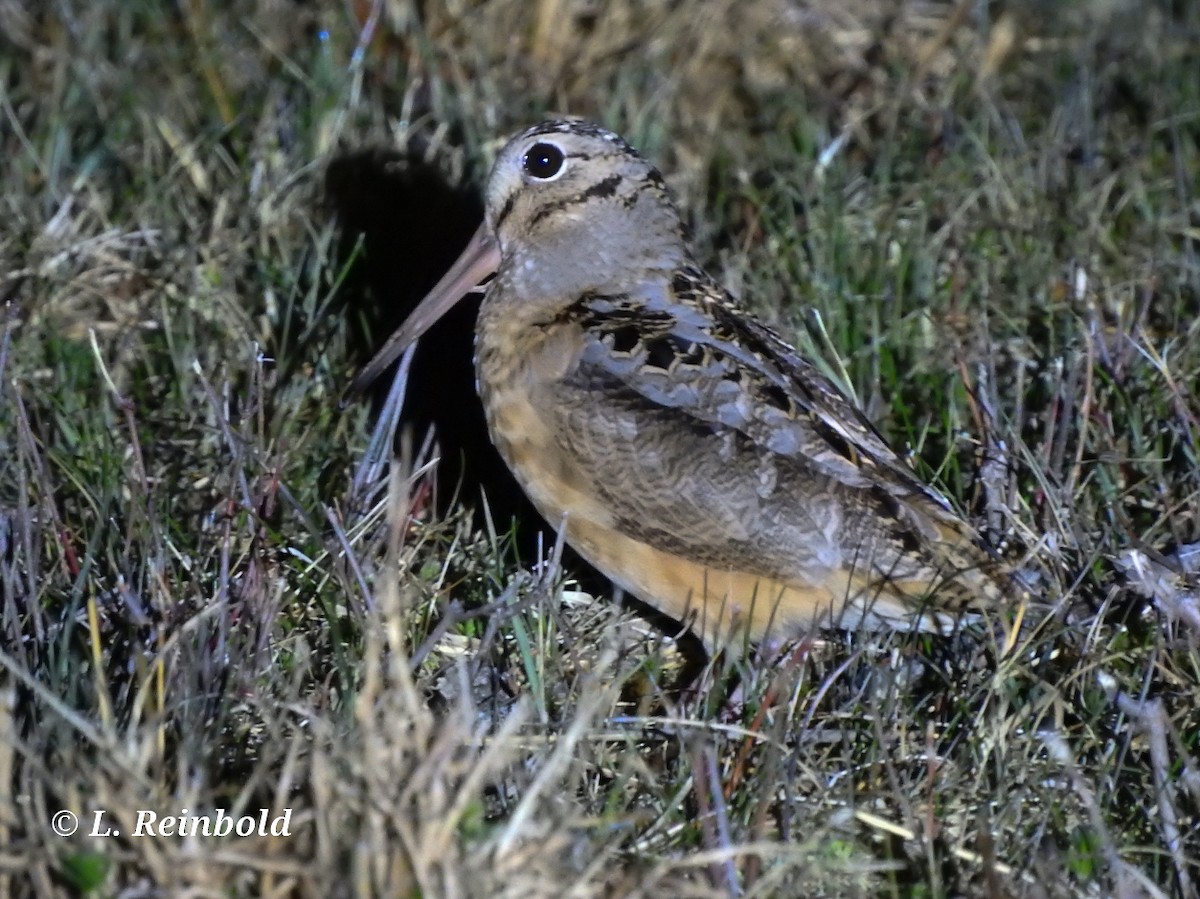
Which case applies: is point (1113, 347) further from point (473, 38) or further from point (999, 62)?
point (473, 38)

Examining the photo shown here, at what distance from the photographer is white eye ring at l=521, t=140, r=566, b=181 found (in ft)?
11.5

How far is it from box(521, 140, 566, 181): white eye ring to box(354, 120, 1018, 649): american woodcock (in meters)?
0.20

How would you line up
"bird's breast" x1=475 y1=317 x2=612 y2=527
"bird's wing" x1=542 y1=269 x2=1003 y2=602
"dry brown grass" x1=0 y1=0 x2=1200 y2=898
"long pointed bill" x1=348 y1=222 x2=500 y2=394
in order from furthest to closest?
"long pointed bill" x1=348 y1=222 x2=500 y2=394 → "bird's breast" x1=475 y1=317 x2=612 y2=527 → "bird's wing" x1=542 y1=269 x2=1003 y2=602 → "dry brown grass" x1=0 y1=0 x2=1200 y2=898

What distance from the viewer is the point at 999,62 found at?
17.6 ft

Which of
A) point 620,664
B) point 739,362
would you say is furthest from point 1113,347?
point 620,664

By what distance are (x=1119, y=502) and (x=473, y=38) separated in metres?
2.53

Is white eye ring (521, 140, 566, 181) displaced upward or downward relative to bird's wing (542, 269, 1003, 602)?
upward

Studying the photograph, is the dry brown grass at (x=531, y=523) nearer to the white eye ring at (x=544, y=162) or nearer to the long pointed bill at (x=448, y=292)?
the long pointed bill at (x=448, y=292)

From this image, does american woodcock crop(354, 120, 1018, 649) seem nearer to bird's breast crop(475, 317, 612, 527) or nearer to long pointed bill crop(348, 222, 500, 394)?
bird's breast crop(475, 317, 612, 527)

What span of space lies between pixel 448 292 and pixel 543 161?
0.38m

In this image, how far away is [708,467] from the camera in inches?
123

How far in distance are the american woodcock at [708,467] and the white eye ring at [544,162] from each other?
0.65ft

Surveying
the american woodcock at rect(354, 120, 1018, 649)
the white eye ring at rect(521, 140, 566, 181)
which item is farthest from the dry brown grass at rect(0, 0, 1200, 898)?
the white eye ring at rect(521, 140, 566, 181)

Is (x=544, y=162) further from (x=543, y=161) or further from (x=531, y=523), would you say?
(x=531, y=523)
